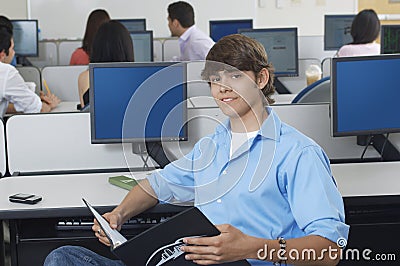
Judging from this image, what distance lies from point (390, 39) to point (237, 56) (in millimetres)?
3368

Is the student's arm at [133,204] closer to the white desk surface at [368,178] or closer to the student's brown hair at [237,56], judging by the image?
the student's brown hair at [237,56]

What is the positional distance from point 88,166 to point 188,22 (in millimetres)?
3171

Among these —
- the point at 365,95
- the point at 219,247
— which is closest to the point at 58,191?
the point at 219,247

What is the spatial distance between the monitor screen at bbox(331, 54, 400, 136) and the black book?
1186 mm

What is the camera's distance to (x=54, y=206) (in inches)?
93.2

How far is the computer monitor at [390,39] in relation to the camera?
5027mm

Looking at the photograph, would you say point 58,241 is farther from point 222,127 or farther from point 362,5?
point 362,5

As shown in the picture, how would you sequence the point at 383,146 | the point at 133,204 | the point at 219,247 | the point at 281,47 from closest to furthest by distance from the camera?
the point at 219,247 < the point at 133,204 < the point at 383,146 < the point at 281,47

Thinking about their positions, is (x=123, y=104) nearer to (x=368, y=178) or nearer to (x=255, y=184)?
(x=368, y=178)

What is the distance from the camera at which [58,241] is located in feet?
8.62

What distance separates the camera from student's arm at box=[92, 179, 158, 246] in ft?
7.01

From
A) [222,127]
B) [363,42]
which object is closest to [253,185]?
[222,127]

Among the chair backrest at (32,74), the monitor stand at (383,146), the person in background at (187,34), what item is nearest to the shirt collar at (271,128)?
the monitor stand at (383,146)

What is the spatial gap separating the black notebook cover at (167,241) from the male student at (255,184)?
0.10 ft
